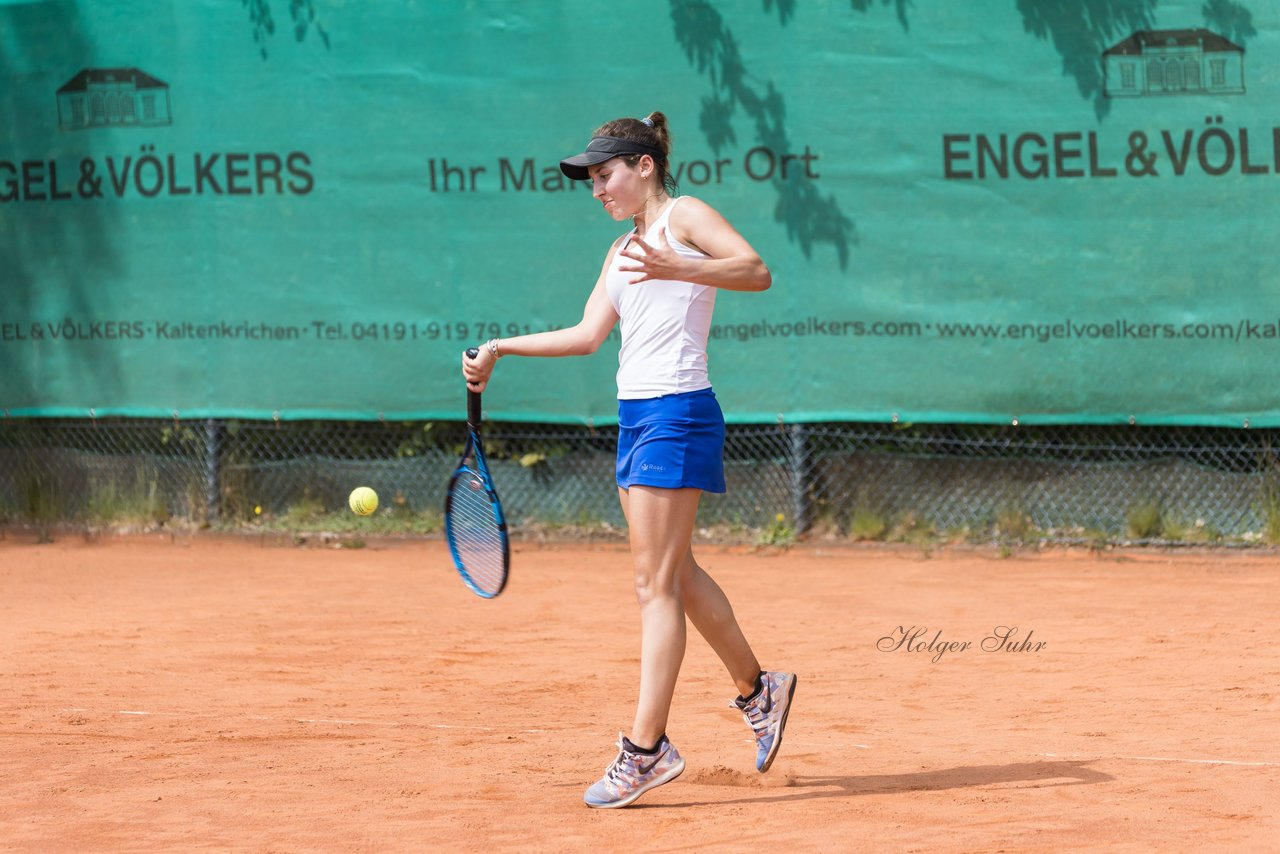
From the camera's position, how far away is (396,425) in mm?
8766

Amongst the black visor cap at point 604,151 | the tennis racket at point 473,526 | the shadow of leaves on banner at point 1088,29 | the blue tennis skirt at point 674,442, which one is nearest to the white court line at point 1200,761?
the blue tennis skirt at point 674,442

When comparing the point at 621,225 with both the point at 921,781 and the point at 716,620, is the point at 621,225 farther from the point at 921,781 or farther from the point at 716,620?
the point at 921,781

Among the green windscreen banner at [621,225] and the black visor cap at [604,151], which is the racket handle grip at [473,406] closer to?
the black visor cap at [604,151]

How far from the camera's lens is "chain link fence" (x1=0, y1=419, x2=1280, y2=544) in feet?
25.5

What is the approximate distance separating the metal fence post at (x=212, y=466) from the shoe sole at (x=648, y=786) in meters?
5.43

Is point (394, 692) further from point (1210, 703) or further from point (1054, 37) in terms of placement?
point (1054, 37)

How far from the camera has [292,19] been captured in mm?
8570

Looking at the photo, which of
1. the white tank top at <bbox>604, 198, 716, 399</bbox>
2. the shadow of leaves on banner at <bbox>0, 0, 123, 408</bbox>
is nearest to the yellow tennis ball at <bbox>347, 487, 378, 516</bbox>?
the shadow of leaves on banner at <bbox>0, 0, 123, 408</bbox>

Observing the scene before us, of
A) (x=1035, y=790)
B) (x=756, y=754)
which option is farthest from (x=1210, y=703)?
(x=756, y=754)

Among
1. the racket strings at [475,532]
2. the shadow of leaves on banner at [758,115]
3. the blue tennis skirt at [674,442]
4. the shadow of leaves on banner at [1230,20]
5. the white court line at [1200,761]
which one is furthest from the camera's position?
the shadow of leaves on banner at [758,115]

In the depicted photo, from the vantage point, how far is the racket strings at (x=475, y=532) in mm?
4621

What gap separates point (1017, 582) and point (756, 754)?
3.14 m

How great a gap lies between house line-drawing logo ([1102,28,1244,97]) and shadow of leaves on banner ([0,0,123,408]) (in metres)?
5.28

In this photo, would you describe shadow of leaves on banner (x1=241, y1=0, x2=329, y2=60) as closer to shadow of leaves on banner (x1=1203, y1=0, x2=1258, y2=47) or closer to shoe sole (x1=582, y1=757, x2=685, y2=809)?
shadow of leaves on banner (x1=1203, y1=0, x2=1258, y2=47)
